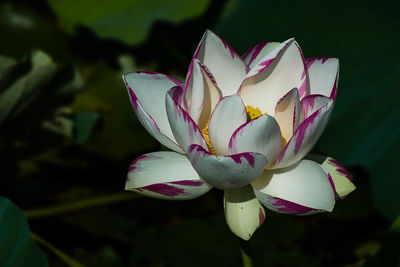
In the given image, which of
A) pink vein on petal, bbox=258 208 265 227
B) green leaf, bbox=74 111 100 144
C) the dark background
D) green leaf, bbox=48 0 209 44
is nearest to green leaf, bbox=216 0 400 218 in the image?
the dark background

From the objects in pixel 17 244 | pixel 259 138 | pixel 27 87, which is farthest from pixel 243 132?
pixel 27 87

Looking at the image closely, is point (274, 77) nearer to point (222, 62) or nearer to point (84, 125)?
point (222, 62)

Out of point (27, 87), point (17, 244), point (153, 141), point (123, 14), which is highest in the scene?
point (123, 14)

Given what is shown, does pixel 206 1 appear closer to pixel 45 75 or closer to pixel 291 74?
pixel 45 75

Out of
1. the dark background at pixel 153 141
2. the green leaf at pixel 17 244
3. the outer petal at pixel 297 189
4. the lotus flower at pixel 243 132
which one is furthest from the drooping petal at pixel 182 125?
the dark background at pixel 153 141

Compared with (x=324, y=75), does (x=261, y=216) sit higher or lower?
lower

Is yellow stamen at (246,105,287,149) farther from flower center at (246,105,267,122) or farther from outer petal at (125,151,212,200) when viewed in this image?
outer petal at (125,151,212,200)
